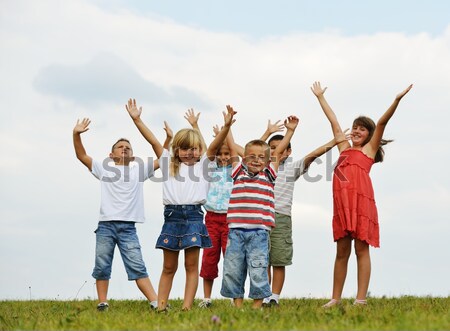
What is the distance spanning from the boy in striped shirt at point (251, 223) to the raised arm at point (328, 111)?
1464 mm

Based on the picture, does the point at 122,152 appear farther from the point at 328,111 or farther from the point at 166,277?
the point at 328,111

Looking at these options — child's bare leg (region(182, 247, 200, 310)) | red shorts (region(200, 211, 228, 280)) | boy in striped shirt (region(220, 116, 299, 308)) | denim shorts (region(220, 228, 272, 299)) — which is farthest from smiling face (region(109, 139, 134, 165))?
denim shorts (region(220, 228, 272, 299))

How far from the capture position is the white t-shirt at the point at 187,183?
9281mm

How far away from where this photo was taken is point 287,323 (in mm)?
7449

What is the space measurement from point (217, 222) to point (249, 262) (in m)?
1.95

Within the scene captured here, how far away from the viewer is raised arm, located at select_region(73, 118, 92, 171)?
10.7 metres

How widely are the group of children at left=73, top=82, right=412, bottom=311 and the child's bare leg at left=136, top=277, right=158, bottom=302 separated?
0.02m

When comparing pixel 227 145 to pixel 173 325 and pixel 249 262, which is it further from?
pixel 173 325

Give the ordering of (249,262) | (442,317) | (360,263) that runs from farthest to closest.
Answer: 1. (360,263)
2. (249,262)
3. (442,317)

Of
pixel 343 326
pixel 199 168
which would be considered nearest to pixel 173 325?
pixel 343 326

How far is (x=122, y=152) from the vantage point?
1102 cm

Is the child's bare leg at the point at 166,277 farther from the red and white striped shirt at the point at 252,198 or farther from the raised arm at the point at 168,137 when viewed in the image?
the raised arm at the point at 168,137

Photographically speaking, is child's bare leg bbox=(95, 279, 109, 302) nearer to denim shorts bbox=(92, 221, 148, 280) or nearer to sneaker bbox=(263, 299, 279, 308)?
denim shorts bbox=(92, 221, 148, 280)

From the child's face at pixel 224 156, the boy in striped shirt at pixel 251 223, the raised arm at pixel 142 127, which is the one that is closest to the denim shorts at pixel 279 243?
the child's face at pixel 224 156
